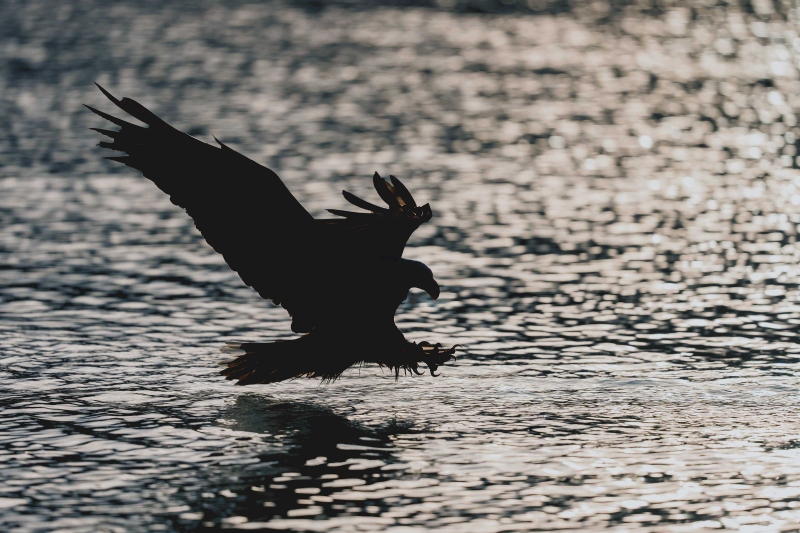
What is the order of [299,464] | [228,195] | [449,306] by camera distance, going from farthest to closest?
[449,306] < [228,195] < [299,464]

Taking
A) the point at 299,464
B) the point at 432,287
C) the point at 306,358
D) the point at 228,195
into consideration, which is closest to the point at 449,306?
the point at 432,287

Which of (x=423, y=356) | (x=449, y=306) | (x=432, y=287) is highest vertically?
(x=432, y=287)

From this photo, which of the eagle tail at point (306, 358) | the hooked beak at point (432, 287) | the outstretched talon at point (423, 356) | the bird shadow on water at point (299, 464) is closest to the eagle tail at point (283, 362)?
the eagle tail at point (306, 358)

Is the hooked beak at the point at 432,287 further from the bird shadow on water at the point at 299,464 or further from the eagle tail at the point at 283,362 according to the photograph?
the bird shadow on water at the point at 299,464

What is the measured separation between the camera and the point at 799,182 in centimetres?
1204

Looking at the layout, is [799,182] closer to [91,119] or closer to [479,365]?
[479,365]

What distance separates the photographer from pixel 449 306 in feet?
27.8

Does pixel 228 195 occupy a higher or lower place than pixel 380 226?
higher

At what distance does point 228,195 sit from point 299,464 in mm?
1357

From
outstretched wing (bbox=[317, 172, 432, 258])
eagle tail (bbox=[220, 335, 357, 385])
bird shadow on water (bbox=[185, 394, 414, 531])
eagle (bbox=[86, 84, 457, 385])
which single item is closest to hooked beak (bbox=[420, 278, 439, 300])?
eagle (bbox=[86, 84, 457, 385])

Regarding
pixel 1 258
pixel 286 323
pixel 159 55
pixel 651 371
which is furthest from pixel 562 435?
pixel 159 55

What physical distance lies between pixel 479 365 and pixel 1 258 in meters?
3.87

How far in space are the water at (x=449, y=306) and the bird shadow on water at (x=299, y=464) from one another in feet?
0.05

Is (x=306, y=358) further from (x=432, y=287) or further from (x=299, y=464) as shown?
(x=299, y=464)
